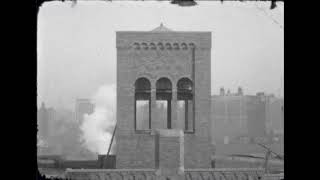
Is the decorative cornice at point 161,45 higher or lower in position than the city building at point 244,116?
higher

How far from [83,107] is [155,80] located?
154 ft

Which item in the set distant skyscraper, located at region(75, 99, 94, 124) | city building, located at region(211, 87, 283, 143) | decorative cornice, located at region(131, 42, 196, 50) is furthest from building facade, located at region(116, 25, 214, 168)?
distant skyscraper, located at region(75, 99, 94, 124)

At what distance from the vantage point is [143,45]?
2144cm

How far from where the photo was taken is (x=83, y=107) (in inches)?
2628

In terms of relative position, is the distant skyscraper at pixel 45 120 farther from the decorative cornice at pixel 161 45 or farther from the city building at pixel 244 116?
the decorative cornice at pixel 161 45

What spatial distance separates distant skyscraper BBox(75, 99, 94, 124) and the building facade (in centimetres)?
4382

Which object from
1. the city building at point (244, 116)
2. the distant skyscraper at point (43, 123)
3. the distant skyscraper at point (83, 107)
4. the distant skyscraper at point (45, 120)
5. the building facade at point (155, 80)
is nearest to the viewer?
the building facade at point (155, 80)

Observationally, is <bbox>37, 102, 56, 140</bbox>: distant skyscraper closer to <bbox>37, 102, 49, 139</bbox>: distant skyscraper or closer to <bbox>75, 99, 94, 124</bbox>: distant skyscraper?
<bbox>37, 102, 49, 139</bbox>: distant skyscraper

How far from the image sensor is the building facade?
21.3m

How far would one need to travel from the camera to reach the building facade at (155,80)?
21.3 meters

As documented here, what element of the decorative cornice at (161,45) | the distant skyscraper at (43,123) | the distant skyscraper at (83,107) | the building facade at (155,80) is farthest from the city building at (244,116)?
the decorative cornice at (161,45)

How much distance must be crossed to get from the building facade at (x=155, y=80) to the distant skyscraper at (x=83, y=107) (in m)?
43.8

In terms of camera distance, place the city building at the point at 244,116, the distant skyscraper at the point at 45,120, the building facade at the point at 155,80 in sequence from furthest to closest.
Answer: the distant skyscraper at the point at 45,120, the city building at the point at 244,116, the building facade at the point at 155,80
